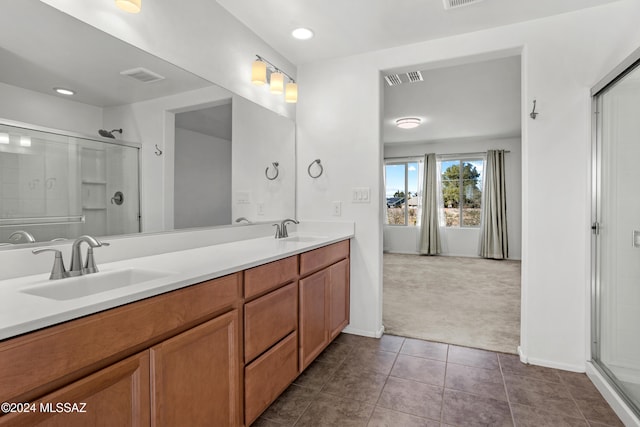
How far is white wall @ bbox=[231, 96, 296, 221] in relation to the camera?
2.34 metres

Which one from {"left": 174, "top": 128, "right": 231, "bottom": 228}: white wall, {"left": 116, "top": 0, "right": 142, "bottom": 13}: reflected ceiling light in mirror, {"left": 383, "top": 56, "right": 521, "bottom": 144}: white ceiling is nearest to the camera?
{"left": 116, "top": 0, "right": 142, "bottom": 13}: reflected ceiling light in mirror

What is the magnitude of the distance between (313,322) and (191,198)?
1.08 m

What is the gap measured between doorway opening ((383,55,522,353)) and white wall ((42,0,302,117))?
116 cm

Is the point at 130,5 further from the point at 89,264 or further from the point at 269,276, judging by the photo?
the point at 269,276

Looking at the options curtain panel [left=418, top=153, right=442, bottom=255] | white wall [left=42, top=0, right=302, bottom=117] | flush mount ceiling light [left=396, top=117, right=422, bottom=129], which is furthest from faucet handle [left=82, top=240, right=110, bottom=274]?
curtain panel [left=418, top=153, right=442, bottom=255]

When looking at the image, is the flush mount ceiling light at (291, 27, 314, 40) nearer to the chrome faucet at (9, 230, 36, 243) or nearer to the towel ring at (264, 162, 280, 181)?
the towel ring at (264, 162, 280, 181)

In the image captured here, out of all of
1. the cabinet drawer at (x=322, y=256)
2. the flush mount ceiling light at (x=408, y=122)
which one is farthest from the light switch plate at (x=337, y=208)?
the flush mount ceiling light at (x=408, y=122)

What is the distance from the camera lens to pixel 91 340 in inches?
34.3

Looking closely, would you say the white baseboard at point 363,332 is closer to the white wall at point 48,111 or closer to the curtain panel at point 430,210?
the white wall at point 48,111

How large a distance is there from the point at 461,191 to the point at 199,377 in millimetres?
6775

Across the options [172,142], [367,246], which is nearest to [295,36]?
[172,142]

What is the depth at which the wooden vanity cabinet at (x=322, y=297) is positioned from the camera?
6.54ft

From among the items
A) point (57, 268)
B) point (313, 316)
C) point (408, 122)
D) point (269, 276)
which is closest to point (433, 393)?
point (313, 316)

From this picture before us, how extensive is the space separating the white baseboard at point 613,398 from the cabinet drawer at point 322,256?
1.72 m
